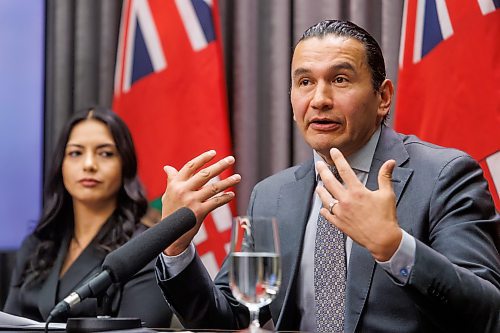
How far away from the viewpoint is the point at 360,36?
1.95m

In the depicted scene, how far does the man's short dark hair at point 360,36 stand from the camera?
195 centimetres

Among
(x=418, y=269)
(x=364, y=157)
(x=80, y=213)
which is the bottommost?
(x=80, y=213)

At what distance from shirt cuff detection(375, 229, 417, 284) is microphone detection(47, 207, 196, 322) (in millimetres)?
387

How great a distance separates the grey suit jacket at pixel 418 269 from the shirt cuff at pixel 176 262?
1cm

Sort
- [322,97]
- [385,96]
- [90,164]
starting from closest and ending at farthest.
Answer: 1. [322,97]
2. [385,96]
3. [90,164]

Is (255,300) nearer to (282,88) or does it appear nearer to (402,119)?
(402,119)

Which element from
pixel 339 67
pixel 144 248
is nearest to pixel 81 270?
pixel 339 67

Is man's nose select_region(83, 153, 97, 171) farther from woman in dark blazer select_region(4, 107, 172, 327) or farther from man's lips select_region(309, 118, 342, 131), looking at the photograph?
man's lips select_region(309, 118, 342, 131)

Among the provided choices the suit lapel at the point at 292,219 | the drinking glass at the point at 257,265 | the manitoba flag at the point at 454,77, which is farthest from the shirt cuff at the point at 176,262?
the manitoba flag at the point at 454,77

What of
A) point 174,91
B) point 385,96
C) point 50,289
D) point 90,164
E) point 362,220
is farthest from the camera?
point 174,91

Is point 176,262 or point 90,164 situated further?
point 90,164

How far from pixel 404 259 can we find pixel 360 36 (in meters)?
0.66

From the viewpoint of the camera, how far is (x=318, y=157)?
2.02 meters

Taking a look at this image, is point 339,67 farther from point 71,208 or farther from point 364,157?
point 71,208
